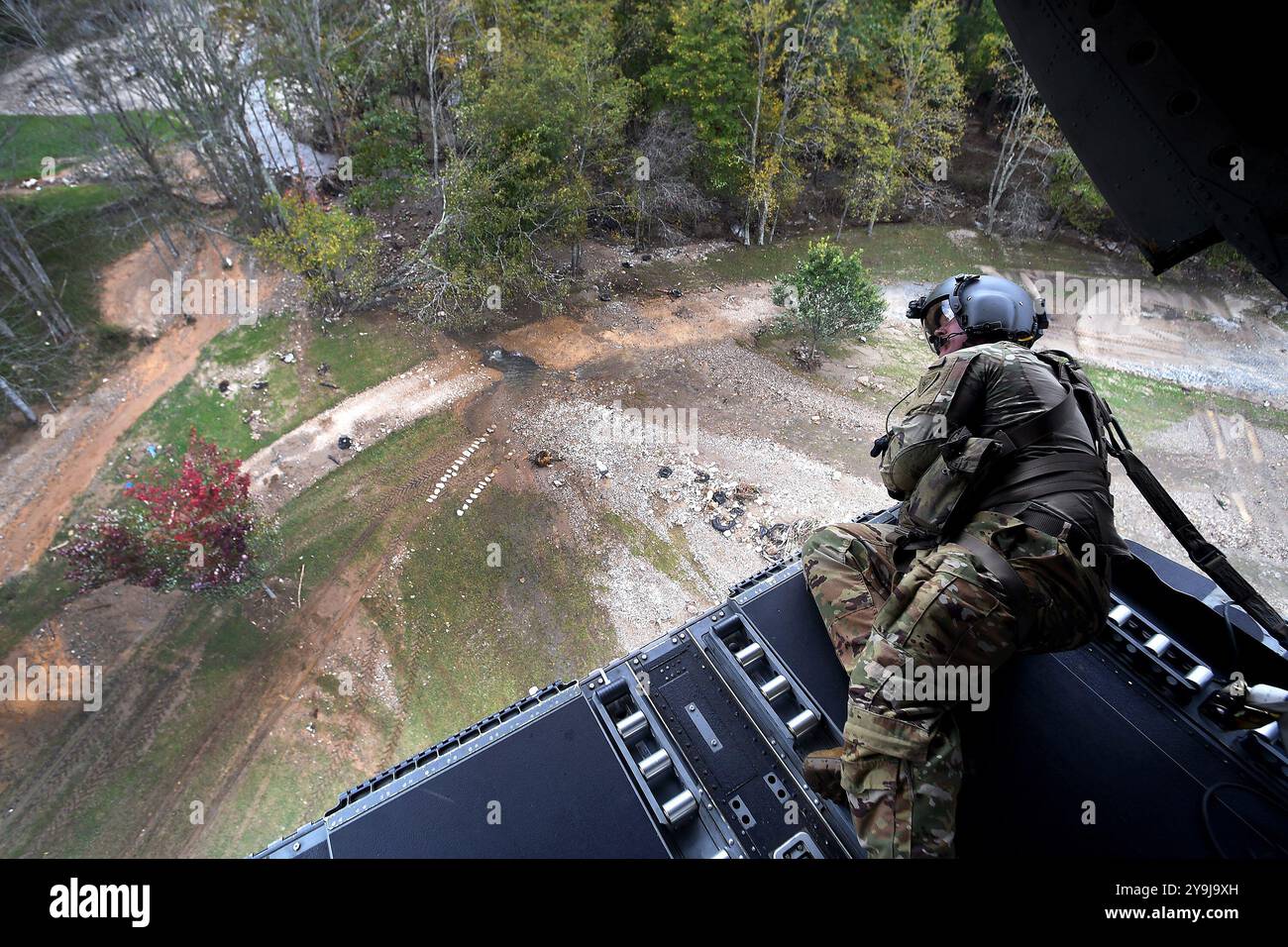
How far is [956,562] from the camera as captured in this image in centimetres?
520

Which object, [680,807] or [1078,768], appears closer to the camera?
[680,807]

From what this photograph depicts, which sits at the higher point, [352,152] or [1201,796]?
[352,152]

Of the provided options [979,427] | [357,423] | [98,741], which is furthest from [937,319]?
[98,741]

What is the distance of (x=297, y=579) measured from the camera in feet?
42.0

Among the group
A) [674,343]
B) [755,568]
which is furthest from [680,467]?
[674,343]

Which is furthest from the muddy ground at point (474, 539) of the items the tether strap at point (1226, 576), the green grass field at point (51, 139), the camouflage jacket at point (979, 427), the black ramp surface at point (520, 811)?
the green grass field at point (51, 139)

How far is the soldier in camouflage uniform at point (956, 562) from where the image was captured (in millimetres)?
4633

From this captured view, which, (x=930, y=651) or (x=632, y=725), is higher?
(x=930, y=651)

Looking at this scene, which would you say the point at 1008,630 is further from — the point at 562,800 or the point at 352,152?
the point at 352,152

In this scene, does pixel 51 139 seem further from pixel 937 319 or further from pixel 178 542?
pixel 937 319

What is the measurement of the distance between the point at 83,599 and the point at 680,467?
1219 centimetres

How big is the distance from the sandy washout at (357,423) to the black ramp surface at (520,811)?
37.2 ft

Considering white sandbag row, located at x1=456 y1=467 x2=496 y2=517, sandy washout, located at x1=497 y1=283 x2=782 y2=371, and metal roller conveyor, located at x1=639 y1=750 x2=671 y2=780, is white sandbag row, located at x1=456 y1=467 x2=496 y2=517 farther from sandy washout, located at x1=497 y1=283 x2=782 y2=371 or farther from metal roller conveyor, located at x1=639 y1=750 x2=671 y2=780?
metal roller conveyor, located at x1=639 y1=750 x2=671 y2=780

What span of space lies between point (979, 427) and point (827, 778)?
3429mm
